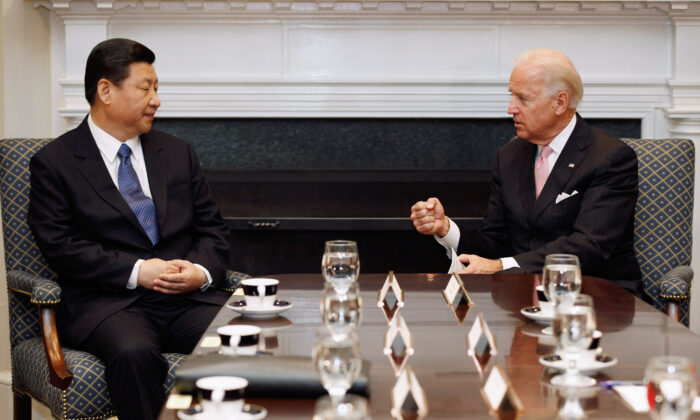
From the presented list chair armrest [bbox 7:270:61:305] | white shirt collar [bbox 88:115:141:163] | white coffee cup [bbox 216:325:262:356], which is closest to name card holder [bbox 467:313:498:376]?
white coffee cup [bbox 216:325:262:356]

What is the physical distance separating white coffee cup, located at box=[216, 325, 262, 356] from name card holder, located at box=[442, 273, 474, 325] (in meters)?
0.51

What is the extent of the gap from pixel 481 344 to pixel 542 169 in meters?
1.44

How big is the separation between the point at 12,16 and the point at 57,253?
57.3 inches

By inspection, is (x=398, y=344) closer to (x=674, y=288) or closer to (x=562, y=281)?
(x=562, y=281)

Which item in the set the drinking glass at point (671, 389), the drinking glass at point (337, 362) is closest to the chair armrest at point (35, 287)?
the drinking glass at point (337, 362)

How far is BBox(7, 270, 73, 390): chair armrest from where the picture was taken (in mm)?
2412

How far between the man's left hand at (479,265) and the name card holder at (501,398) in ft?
4.24

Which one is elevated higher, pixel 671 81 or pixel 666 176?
pixel 671 81

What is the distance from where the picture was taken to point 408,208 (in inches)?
153

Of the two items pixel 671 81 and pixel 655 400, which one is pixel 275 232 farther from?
pixel 655 400

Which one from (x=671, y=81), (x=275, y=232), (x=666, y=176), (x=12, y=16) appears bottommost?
(x=275, y=232)

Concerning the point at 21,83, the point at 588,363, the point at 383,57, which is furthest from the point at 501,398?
the point at 21,83

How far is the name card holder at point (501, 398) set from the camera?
131 centimetres

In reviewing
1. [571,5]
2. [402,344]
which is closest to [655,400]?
[402,344]
